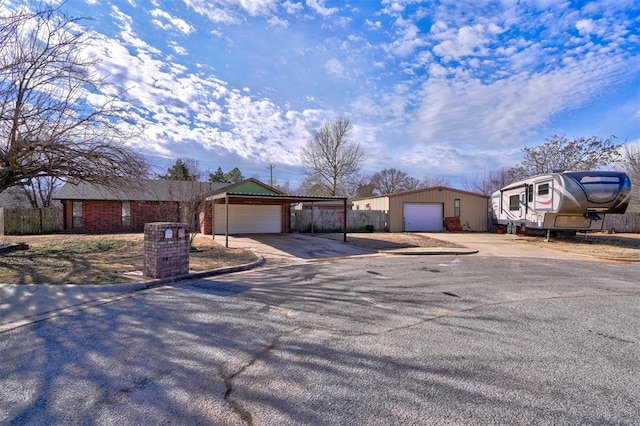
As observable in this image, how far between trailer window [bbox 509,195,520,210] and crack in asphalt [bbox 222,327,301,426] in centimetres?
1824

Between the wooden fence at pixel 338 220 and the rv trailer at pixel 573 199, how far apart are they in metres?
8.62

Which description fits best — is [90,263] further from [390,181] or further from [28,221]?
[390,181]

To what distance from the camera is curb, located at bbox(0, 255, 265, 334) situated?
4324 millimetres

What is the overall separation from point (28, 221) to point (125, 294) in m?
19.2

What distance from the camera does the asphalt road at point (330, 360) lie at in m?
2.40

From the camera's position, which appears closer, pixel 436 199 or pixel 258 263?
pixel 258 263

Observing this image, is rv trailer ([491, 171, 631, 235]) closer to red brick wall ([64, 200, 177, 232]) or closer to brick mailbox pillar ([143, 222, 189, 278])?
brick mailbox pillar ([143, 222, 189, 278])

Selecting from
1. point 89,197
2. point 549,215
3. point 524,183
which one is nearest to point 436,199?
point 524,183

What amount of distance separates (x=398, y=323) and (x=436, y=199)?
68.6 ft

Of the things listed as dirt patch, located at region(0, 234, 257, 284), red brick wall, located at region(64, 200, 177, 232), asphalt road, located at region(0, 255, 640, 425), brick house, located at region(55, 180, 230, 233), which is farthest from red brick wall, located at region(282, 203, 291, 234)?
asphalt road, located at region(0, 255, 640, 425)

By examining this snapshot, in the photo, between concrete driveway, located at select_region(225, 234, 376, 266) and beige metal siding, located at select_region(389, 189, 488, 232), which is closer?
concrete driveway, located at select_region(225, 234, 376, 266)

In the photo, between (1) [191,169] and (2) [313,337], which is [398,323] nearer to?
(2) [313,337]

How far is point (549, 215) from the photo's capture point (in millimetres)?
15305

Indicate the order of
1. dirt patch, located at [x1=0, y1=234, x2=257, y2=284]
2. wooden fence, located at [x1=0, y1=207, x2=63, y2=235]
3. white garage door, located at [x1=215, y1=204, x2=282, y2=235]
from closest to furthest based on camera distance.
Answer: dirt patch, located at [x1=0, y1=234, x2=257, y2=284] → wooden fence, located at [x1=0, y1=207, x2=63, y2=235] → white garage door, located at [x1=215, y1=204, x2=282, y2=235]
